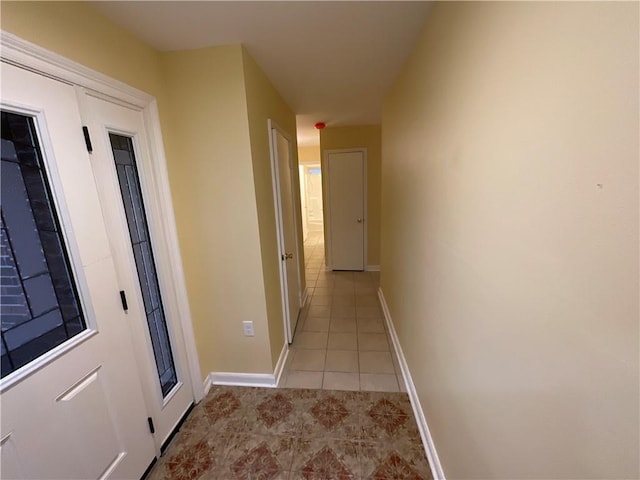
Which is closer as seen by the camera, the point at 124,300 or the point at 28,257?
the point at 28,257

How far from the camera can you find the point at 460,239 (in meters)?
1.04

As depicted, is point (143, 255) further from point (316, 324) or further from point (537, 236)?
point (316, 324)

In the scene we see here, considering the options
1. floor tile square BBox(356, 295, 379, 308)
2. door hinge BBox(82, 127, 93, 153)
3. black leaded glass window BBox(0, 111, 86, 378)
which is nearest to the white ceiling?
door hinge BBox(82, 127, 93, 153)

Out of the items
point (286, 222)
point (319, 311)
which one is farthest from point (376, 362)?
point (286, 222)

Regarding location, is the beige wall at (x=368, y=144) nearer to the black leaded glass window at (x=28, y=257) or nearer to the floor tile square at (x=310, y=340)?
the floor tile square at (x=310, y=340)

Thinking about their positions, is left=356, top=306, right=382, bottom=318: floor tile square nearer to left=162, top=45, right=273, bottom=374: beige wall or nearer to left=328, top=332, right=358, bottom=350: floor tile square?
left=328, top=332, right=358, bottom=350: floor tile square

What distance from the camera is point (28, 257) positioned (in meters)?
0.95

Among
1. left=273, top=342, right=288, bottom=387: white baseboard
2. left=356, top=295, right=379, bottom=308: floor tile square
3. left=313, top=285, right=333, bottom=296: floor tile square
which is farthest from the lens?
left=313, top=285, right=333, bottom=296: floor tile square

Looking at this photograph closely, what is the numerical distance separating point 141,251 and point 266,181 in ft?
3.02

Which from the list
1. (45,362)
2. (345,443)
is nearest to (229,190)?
(45,362)

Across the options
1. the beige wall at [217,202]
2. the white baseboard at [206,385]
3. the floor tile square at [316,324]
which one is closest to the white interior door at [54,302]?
the beige wall at [217,202]

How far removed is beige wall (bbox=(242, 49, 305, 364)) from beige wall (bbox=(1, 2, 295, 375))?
0.04ft

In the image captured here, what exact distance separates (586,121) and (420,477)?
1686 millimetres

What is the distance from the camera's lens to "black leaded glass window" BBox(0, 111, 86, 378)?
0.89m
